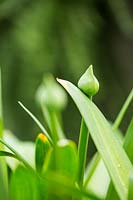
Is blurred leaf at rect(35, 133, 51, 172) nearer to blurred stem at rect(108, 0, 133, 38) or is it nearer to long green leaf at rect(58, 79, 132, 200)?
long green leaf at rect(58, 79, 132, 200)

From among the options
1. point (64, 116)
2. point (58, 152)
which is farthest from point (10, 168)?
point (64, 116)

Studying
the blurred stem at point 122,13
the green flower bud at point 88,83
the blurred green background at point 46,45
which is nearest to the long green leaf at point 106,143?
the green flower bud at point 88,83

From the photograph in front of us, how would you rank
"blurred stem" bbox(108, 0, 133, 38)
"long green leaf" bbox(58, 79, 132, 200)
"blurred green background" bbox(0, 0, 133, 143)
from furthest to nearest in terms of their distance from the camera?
"blurred stem" bbox(108, 0, 133, 38)
"blurred green background" bbox(0, 0, 133, 143)
"long green leaf" bbox(58, 79, 132, 200)

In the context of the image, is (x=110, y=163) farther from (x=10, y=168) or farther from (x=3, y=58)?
(x=3, y=58)

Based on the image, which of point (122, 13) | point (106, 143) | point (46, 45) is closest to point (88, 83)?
point (106, 143)

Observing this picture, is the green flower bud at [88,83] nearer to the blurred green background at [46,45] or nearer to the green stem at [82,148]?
the green stem at [82,148]

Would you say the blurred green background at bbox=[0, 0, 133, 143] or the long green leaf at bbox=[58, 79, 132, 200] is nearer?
the long green leaf at bbox=[58, 79, 132, 200]

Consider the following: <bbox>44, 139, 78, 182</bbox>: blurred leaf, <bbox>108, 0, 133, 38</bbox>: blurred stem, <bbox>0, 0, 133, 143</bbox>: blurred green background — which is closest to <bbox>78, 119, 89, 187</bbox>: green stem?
<bbox>44, 139, 78, 182</bbox>: blurred leaf
